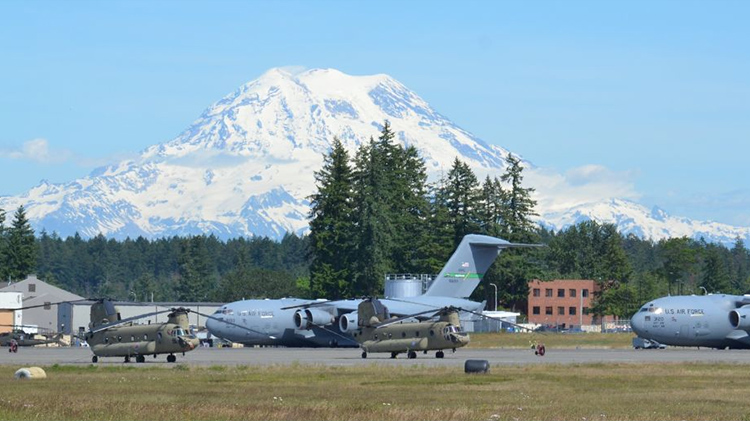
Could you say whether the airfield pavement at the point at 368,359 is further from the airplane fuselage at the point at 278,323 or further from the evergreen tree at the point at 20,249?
the evergreen tree at the point at 20,249

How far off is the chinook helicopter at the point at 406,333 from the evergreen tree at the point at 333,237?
68215 millimetres

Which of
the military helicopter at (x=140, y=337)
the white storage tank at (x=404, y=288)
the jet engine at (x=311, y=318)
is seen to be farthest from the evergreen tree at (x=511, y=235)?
the military helicopter at (x=140, y=337)

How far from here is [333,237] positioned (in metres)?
140

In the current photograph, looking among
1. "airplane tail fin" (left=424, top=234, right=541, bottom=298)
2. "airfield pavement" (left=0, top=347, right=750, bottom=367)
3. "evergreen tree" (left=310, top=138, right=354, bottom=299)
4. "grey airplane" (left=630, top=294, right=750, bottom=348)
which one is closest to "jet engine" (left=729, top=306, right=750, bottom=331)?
"grey airplane" (left=630, top=294, right=750, bottom=348)

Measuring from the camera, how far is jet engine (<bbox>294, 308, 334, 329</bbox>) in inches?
3438

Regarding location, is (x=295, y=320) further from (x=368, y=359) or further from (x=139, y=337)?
(x=139, y=337)

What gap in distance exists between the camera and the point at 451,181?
6289 inches

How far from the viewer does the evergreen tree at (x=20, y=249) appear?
17962cm

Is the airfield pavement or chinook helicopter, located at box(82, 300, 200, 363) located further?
chinook helicopter, located at box(82, 300, 200, 363)

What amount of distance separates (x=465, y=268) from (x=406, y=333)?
86.2 feet

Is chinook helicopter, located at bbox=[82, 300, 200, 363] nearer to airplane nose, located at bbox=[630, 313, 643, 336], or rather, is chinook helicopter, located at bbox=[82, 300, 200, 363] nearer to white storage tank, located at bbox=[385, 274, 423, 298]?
airplane nose, located at bbox=[630, 313, 643, 336]

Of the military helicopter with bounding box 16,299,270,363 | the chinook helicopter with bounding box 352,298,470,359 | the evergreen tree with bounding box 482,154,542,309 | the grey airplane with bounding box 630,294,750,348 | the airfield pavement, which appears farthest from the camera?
the evergreen tree with bounding box 482,154,542,309

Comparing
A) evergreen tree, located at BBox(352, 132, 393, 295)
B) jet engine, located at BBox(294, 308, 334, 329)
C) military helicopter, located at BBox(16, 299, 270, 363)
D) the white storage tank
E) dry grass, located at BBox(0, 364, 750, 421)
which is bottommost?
dry grass, located at BBox(0, 364, 750, 421)

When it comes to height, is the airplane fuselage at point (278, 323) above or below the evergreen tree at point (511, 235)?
below
